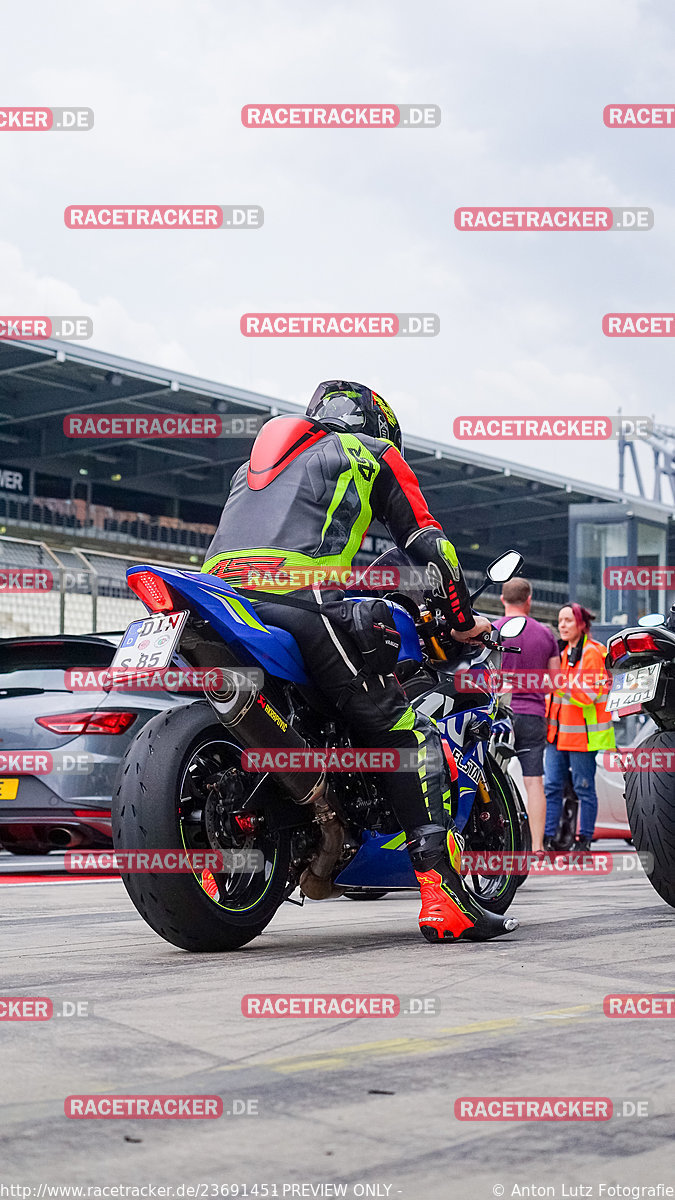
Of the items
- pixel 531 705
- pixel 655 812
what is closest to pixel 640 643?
pixel 655 812

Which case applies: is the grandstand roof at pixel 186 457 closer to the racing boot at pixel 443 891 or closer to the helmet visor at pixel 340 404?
the helmet visor at pixel 340 404

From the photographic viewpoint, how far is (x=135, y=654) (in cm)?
401

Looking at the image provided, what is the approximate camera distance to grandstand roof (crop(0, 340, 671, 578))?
79.8 ft

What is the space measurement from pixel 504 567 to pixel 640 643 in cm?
54

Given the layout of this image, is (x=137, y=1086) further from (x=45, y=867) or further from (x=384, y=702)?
(x=45, y=867)

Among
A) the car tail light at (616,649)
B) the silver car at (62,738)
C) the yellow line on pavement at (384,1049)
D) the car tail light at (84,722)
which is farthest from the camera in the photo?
the car tail light at (84,722)

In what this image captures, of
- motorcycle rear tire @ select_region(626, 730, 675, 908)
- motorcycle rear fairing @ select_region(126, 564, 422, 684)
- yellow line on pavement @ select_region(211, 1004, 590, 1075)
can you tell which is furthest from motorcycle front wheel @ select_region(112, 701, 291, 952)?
motorcycle rear tire @ select_region(626, 730, 675, 908)

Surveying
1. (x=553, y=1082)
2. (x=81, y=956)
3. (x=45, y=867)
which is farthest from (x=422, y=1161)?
(x=45, y=867)

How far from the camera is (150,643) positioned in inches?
156

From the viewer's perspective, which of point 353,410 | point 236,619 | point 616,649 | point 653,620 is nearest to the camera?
point 236,619

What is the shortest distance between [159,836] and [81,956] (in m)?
0.51

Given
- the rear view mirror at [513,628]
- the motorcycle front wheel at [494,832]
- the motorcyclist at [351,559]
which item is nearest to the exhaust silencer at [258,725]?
the motorcyclist at [351,559]

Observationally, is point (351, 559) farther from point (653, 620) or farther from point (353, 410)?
point (653, 620)

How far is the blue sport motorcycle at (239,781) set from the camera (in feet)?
13.3
